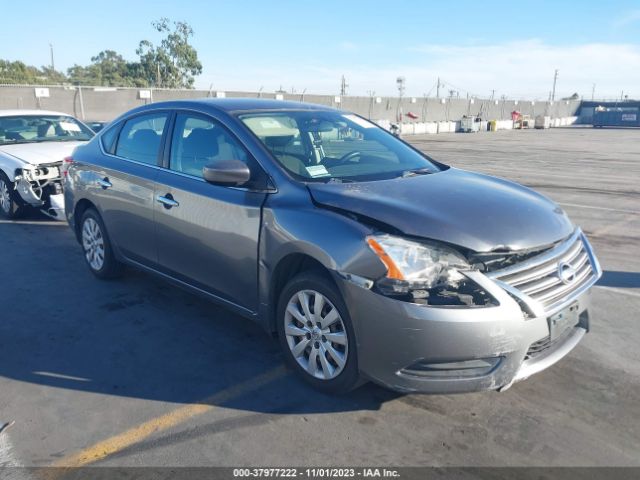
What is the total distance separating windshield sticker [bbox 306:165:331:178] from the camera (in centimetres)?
380

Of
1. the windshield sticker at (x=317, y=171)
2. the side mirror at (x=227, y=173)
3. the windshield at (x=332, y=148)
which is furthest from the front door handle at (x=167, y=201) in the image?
the windshield sticker at (x=317, y=171)

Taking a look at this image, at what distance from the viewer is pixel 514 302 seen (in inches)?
115

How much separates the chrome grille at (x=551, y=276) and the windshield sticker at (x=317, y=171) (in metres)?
1.40

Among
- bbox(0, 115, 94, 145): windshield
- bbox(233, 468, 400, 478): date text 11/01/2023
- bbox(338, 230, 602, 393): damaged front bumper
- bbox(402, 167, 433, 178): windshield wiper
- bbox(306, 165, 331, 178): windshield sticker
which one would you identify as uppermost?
bbox(306, 165, 331, 178): windshield sticker

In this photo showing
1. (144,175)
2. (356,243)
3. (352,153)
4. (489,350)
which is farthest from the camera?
(144,175)

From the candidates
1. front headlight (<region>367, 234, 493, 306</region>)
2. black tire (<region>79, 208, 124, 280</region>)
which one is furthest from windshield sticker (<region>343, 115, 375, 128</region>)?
black tire (<region>79, 208, 124, 280</region>)

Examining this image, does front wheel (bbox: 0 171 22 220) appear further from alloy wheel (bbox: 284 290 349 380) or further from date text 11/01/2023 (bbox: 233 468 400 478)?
date text 11/01/2023 (bbox: 233 468 400 478)

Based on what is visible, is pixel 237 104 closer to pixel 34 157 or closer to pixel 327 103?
pixel 34 157

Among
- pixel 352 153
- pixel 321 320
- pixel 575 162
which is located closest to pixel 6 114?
pixel 352 153

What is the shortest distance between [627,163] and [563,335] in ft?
60.6

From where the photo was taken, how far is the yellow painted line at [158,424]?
2.85 metres

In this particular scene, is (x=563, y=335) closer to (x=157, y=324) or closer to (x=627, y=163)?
(x=157, y=324)

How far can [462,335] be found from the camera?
2.84 meters

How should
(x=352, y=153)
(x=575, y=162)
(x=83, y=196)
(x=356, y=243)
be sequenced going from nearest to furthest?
(x=356, y=243)
(x=352, y=153)
(x=83, y=196)
(x=575, y=162)
